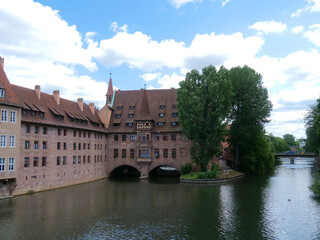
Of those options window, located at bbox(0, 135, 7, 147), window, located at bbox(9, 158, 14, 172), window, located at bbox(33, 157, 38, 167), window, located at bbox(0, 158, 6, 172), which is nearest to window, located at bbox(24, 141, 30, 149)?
window, located at bbox(33, 157, 38, 167)

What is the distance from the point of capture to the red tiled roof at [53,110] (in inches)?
1610

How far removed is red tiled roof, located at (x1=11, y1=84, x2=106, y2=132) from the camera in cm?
4089

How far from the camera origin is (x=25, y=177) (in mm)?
38406

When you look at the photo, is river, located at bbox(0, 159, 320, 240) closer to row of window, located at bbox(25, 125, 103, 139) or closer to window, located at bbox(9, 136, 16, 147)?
window, located at bbox(9, 136, 16, 147)

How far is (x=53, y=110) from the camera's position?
45.5m

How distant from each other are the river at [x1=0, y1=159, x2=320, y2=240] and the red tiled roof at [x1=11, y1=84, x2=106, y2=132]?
10658 mm

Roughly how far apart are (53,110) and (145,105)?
19049mm

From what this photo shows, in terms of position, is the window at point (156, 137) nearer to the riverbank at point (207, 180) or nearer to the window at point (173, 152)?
the window at point (173, 152)

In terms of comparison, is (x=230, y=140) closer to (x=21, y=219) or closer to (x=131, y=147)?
(x=131, y=147)

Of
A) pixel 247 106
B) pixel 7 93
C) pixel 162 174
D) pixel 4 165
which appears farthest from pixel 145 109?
pixel 4 165

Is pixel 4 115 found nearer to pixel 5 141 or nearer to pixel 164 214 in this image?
pixel 5 141

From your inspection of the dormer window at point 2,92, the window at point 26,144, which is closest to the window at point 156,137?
the window at point 26,144

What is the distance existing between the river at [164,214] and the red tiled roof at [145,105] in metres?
19.4

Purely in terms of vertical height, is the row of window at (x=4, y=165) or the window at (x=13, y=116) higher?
the window at (x=13, y=116)
